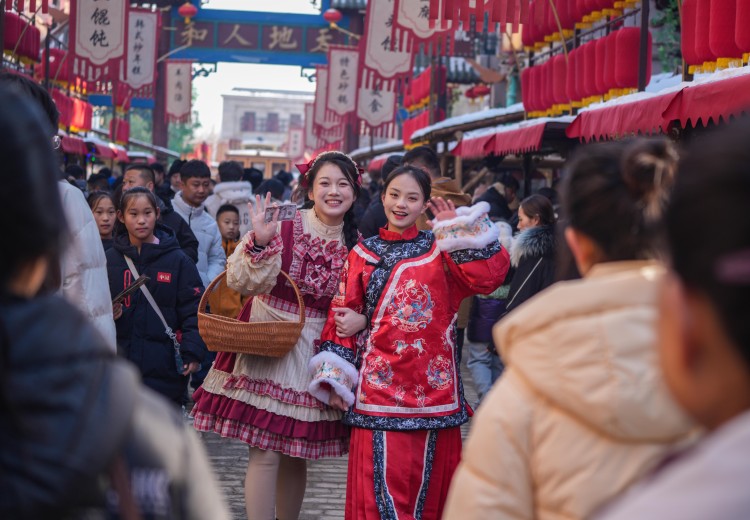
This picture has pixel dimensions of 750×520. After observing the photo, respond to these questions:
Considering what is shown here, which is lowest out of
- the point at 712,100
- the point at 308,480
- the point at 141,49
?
the point at 308,480

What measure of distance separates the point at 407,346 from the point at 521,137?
7.16m

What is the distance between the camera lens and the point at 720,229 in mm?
1250

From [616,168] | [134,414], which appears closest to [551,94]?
[616,168]

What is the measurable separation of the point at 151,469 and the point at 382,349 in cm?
354

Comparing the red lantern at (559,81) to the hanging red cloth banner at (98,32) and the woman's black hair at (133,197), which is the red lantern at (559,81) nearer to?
the hanging red cloth banner at (98,32)

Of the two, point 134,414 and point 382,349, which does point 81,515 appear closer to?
point 134,414

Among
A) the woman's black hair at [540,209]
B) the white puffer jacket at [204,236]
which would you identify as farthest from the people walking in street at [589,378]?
the white puffer jacket at [204,236]

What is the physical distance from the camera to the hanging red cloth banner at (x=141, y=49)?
79.4ft

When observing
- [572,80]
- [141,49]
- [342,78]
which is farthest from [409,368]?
[342,78]

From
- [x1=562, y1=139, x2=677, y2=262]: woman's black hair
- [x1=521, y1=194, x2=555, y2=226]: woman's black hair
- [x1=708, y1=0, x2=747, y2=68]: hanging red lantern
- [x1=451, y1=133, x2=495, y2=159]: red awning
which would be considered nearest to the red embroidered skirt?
[x1=562, y1=139, x2=677, y2=262]: woman's black hair

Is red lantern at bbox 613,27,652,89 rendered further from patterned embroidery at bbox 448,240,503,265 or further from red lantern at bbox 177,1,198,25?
red lantern at bbox 177,1,198,25

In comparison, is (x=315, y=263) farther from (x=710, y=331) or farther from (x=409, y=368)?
(x=710, y=331)

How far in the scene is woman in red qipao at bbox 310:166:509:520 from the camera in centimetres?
505

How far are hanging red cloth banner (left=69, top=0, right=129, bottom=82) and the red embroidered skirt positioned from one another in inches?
551
